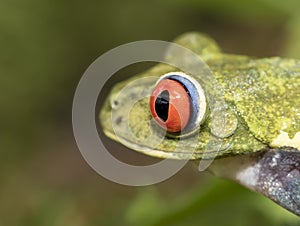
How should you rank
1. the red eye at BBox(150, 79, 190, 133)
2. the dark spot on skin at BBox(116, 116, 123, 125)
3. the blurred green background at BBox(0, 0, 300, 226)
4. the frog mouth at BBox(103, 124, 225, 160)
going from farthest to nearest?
the blurred green background at BBox(0, 0, 300, 226) → the dark spot on skin at BBox(116, 116, 123, 125) → the frog mouth at BBox(103, 124, 225, 160) → the red eye at BBox(150, 79, 190, 133)

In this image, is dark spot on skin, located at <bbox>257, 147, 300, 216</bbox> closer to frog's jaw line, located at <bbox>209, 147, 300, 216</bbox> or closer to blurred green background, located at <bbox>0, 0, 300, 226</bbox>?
frog's jaw line, located at <bbox>209, 147, 300, 216</bbox>

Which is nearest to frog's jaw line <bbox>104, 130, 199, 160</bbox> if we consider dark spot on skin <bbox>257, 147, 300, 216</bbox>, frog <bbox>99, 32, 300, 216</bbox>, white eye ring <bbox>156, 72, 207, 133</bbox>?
frog <bbox>99, 32, 300, 216</bbox>

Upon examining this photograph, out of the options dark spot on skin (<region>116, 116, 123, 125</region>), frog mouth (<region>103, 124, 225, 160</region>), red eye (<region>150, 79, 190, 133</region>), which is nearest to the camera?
red eye (<region>150, 79, 190, 133</region>)

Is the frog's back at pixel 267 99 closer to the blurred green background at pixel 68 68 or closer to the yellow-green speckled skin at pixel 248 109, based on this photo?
the yellow-green speckled skin at pixel 248 109

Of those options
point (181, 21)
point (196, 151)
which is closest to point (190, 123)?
point (196, 151)

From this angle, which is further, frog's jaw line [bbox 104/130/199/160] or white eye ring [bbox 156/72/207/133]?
frog's jaw line [bbox 104/130/199/160]

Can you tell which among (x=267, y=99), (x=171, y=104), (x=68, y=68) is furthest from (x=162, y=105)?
(x=68, y=68)

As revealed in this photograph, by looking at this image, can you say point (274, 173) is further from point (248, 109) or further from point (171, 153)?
point (171, 153)

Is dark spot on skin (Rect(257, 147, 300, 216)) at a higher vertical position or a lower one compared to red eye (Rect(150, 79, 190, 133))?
lower
